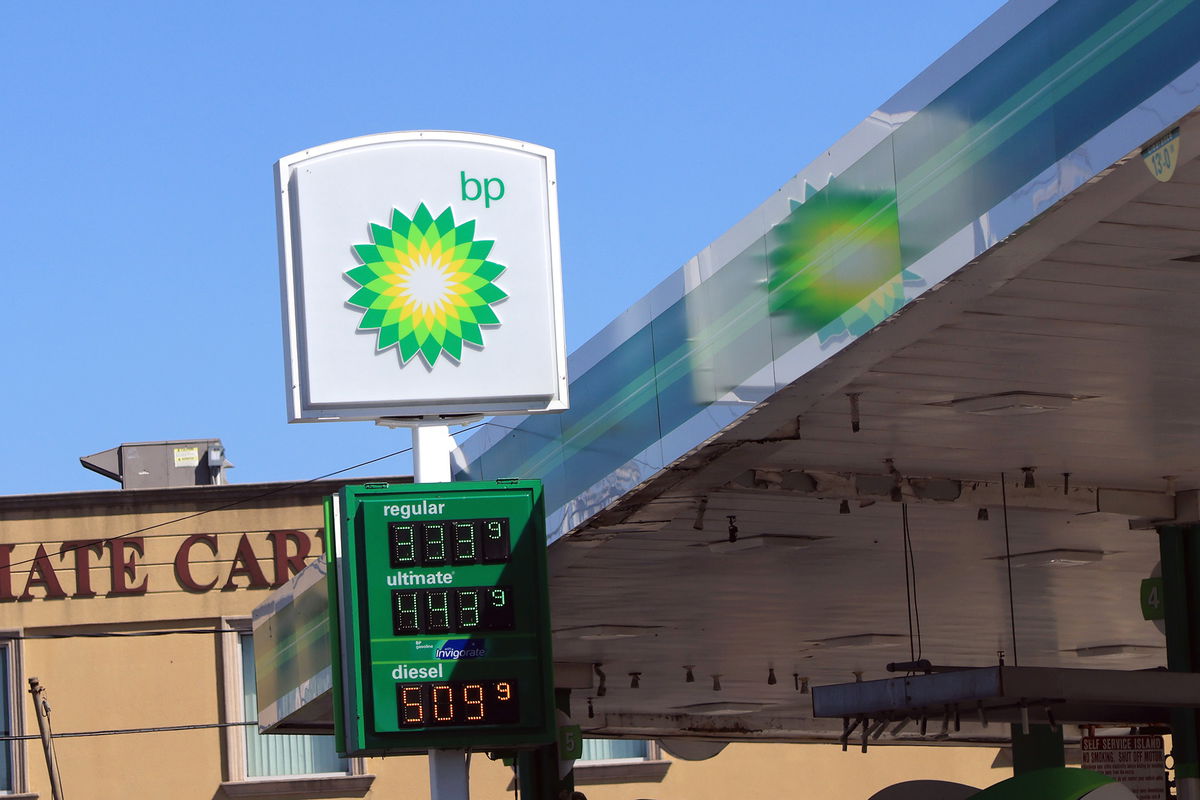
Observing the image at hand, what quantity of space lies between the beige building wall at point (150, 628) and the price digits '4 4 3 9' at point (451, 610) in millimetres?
17083

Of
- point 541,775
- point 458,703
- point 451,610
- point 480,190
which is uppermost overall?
point 480,190

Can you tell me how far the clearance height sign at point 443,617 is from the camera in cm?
1212

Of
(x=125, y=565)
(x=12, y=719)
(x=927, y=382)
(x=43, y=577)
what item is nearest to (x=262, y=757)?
(x=125, y=565)

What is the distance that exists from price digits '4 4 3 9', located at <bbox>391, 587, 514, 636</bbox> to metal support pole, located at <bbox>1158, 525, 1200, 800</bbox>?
17.0ft

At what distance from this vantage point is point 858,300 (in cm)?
988

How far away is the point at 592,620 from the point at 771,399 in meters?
7.84

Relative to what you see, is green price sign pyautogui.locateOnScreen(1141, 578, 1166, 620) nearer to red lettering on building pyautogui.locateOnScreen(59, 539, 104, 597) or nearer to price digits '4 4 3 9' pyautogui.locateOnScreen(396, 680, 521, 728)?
price digits '4 4 3 9' pyautogui.locateOnScreen(396, 680, 521, 728)

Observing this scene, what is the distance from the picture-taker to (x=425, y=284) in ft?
42.0

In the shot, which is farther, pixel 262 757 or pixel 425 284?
pixel 262 757

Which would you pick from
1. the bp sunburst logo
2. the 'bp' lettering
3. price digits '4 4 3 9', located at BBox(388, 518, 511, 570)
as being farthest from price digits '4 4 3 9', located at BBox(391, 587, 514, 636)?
the 'bp' lettering

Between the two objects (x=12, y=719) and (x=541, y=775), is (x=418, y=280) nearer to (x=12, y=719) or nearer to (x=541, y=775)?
(x=541, y=775)

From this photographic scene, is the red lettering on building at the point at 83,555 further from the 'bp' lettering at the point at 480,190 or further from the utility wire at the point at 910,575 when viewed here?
the 'bp' lettering at the point at 480,190

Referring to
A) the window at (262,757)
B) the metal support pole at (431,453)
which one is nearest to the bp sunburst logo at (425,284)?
the metal support pole at (431,453)

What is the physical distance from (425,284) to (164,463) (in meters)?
21.9
